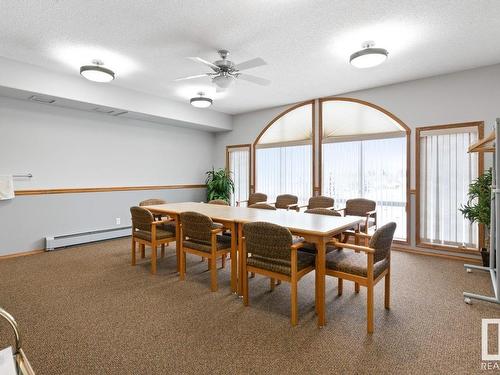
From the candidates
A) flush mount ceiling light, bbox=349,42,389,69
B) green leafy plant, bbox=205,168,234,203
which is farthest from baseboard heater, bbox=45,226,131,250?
flush mount ceiling light, bbox=349,42,389,69

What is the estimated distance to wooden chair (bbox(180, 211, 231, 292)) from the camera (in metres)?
3.07

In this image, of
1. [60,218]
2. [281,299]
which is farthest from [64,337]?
[60,218]

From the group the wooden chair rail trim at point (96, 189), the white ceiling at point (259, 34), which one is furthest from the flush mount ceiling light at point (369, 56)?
the wooden chair rail trim at point (96, 189)

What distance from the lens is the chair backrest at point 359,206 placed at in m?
4.70

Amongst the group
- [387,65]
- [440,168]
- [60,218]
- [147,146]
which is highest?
[387,65]

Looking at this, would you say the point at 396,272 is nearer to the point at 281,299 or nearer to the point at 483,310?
the point at 483,310

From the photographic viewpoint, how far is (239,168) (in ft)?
23.8

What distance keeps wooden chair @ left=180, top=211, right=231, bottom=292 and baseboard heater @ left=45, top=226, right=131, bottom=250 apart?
2822 mm

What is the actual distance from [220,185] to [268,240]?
4.67 m

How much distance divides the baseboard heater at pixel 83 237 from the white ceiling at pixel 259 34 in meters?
2.72

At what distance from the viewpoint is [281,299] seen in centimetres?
287

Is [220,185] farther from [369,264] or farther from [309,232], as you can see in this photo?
[369,264]

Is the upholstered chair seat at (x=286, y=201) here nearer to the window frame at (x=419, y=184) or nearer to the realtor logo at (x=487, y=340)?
the window frame at (x=419, y=184)

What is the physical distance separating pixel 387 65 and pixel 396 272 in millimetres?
2870
